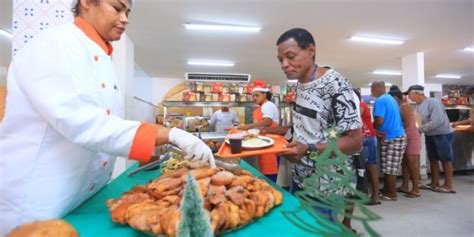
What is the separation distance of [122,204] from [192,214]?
52 centimetres

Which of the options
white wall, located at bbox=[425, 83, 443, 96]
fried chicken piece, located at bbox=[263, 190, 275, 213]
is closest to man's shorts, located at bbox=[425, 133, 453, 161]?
fried chicken piece, located at bbox=[263, 190, 275, 213]

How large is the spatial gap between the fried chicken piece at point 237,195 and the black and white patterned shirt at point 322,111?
378 mm

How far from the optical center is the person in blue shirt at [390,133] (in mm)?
3416

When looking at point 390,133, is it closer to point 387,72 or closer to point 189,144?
point 189,144

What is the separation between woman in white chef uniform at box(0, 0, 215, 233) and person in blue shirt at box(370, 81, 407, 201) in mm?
3325

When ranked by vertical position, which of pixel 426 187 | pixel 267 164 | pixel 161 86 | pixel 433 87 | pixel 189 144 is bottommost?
pixel 426 187

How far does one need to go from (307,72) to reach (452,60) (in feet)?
26.1

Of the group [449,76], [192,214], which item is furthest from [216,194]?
[449,76]

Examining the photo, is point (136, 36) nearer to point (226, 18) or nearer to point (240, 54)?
point (226, 18)

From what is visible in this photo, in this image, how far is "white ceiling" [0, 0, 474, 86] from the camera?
11.5 feet

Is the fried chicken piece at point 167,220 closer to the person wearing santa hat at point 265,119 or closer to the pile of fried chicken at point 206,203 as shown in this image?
the pile of fried chicken at point 206,203

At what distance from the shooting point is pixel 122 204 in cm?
82

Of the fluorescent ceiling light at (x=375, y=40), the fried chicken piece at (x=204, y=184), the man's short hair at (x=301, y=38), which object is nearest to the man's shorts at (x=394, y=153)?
the fluorescent ceiling light at (x=375, y=40)

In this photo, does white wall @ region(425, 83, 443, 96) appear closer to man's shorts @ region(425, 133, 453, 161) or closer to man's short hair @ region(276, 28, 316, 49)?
man's shorts @ region(425, 133, 453, 161)
